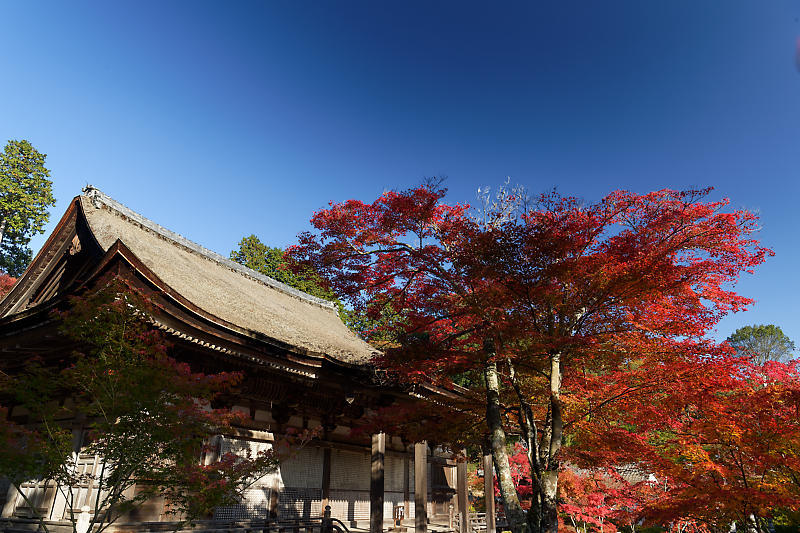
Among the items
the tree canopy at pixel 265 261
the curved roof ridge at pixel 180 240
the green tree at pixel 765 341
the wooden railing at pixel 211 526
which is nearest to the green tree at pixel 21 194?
the tree canopy at pixel 265 261

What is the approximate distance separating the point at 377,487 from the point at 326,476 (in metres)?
1.41

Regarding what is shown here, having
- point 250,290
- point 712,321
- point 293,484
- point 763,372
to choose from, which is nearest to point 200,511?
point 293,484

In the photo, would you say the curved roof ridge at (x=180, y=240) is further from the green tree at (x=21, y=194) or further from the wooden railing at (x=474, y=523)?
the green tree at (x=21, y=194)

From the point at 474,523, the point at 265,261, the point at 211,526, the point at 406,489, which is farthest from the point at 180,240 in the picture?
the point at 265,261

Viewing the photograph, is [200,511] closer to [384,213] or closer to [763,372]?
[384,213]

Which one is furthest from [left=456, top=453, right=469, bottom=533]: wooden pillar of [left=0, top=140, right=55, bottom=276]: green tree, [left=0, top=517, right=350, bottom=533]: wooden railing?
[left=0, top=140, right=55, bottom=276]: green tree

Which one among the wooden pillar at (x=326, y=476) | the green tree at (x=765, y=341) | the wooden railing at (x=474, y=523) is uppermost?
the green tree at (x=765, y=341)

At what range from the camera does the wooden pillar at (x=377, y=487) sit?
34.1 feet

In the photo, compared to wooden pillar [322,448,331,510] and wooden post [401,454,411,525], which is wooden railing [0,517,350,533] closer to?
wooden pillar [322,448,331,510]

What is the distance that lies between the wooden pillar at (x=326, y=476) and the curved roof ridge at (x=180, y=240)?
8.75m

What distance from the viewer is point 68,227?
11.8 m

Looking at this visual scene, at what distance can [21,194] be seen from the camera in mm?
32719

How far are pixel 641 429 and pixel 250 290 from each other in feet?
40.9

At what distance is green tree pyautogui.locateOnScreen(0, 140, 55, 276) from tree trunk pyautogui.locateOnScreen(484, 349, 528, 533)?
1488 inches
